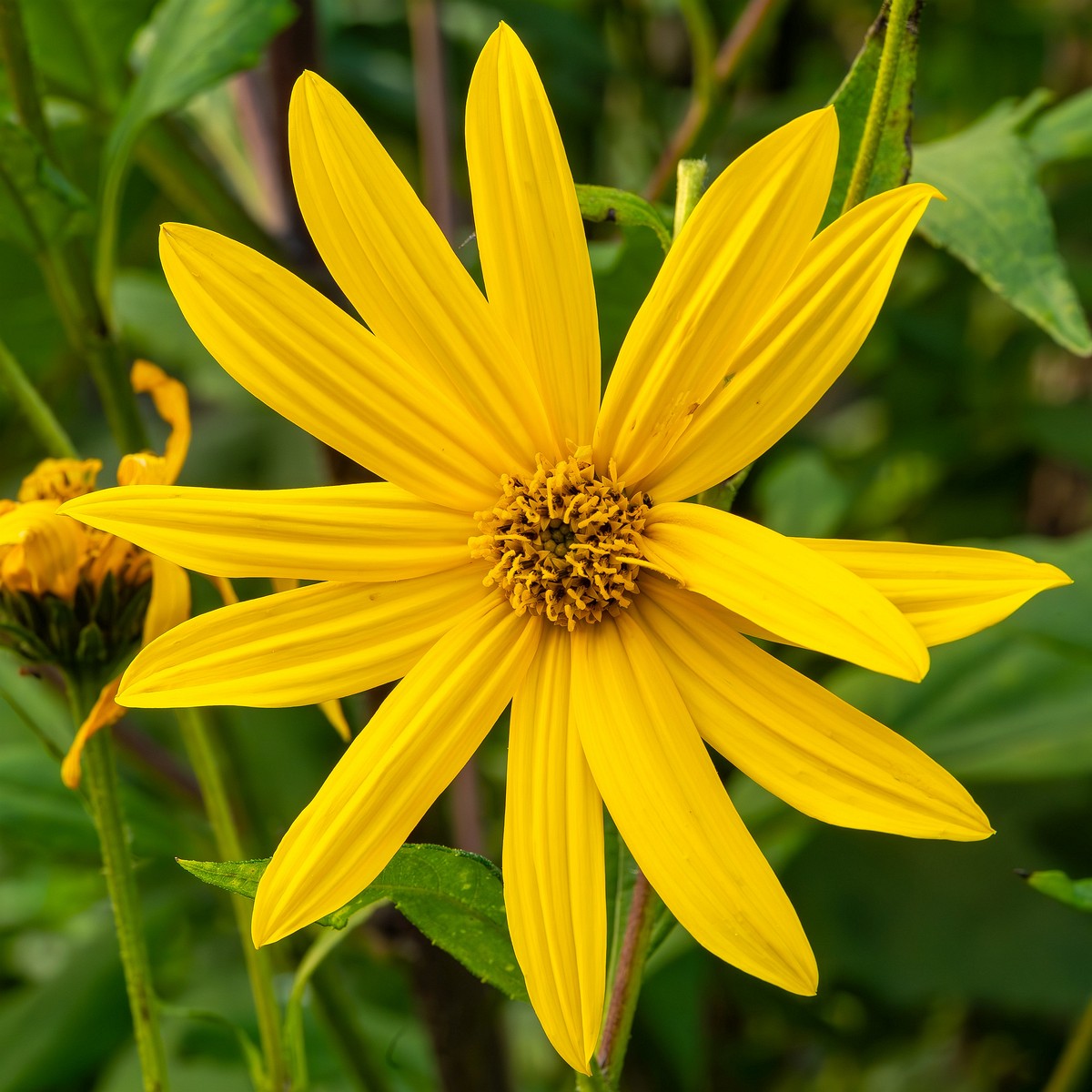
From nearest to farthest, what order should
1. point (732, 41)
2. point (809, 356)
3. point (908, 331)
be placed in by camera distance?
point (809, 356) → point (732, 41) → point (908, 331)

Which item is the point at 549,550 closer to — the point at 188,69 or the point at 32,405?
the point at 32,405

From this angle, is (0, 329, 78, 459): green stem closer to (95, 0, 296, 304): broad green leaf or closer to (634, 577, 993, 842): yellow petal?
(95, 0, 296, 304): broad green leaf

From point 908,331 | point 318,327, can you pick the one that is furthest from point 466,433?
point 908,331

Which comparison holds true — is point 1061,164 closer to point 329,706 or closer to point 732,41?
point 732,41

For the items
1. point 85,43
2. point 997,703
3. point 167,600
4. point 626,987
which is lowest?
point 626,987

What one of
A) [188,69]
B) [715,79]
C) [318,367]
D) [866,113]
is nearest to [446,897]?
[318,367]
